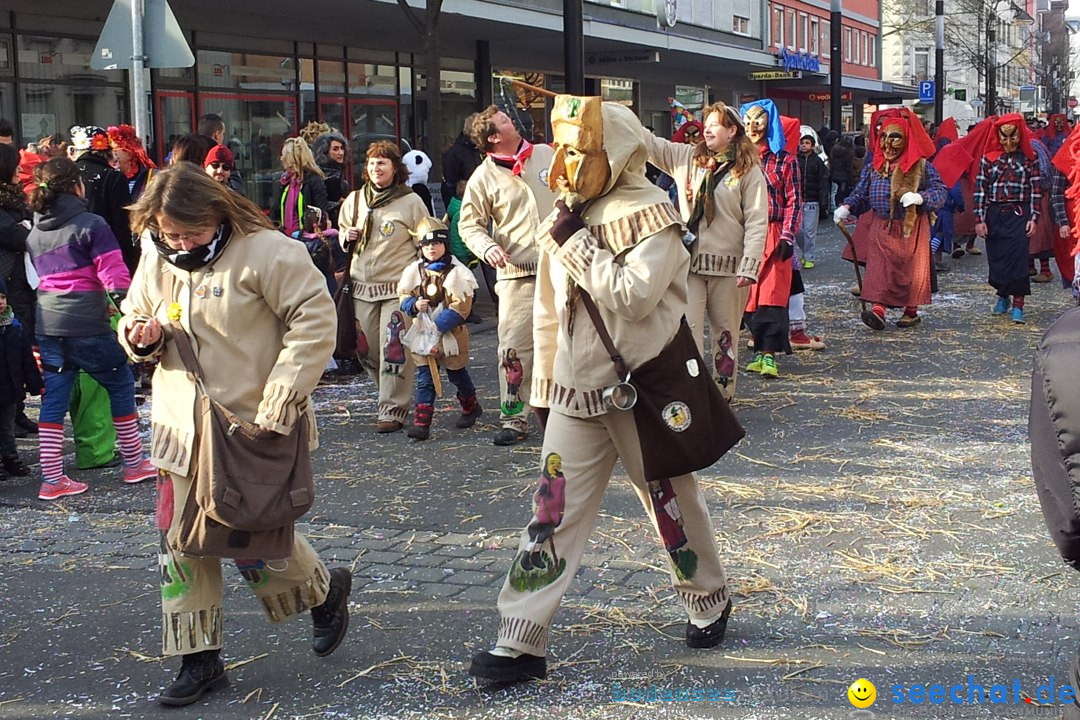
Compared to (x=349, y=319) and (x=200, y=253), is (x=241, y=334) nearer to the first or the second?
(x=200, y=253)

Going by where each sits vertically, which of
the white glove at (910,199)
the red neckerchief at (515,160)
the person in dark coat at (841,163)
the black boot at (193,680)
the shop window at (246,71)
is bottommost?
the black boot at (193,680)

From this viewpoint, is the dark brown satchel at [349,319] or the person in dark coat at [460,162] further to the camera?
the person in dark coat at [460,162]

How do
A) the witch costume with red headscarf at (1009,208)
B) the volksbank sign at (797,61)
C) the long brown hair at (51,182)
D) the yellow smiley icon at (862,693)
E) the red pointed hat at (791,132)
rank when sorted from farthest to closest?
1. the volksbank sign at (797,61)
2. the witch costume with red headscarf at (1009,208)
3. the red pointed hat at (791,132)
4. the long brown hair at (51,182)
5. the yellow smiley icon at (862,693)

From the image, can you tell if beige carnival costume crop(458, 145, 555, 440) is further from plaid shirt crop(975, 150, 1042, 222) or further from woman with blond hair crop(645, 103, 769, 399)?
plaid shirt crop(975, 150, 1042, 222)

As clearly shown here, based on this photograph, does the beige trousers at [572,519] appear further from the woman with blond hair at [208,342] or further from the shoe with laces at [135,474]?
the shoe with laces at [135,474]

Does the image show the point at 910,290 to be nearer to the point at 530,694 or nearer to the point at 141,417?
the point at 141,417

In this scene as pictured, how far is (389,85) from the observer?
947 inches

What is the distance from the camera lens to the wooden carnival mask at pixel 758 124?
977 cm

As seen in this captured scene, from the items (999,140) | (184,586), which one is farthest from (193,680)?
(999,140)

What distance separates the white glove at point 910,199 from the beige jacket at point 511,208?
4.90m

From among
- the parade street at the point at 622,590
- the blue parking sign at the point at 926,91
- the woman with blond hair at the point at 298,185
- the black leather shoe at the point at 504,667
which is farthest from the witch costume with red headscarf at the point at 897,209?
the blue parking sign at the point at 926,91

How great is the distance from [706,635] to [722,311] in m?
4.20

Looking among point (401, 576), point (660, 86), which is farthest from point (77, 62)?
point (660, 86)

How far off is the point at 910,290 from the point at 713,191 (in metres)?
4.38
